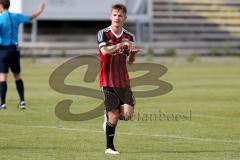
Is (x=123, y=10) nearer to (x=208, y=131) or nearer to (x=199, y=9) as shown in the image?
(x=208, y=131)

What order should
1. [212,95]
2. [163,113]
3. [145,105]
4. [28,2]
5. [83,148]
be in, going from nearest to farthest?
1. [83,148]
2. [163,113]
3. [145,105]
4. [212,95]
5. [28,2]

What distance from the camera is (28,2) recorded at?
37.4 meters

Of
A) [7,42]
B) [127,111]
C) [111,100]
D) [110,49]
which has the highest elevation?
[110,49]

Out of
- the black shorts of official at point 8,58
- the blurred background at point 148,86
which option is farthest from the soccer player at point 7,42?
the blurred background at point 148,86

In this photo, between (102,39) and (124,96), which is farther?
(124,96)

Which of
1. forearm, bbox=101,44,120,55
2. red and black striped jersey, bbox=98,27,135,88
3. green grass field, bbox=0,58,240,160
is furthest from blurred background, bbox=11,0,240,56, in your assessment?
forearm, bbox=101,44,120,55

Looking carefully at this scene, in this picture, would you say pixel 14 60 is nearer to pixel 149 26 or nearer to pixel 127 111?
pixel 127 111

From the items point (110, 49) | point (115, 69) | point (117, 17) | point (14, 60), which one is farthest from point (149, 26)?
point (110, 49)

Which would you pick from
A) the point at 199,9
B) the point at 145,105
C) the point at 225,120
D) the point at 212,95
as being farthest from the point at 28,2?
the point at 225,120

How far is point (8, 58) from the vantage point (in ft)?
54.3

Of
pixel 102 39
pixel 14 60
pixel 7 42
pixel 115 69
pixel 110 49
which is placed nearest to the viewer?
pixel 110 49

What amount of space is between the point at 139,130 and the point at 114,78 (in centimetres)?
266

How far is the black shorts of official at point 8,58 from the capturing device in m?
16.5

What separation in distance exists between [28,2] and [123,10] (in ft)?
89.4
